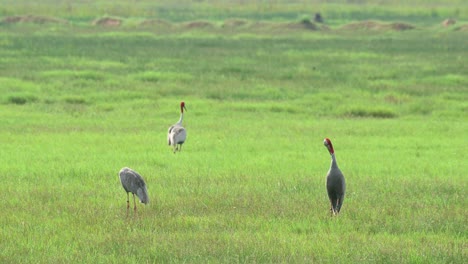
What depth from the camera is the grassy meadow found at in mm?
11346

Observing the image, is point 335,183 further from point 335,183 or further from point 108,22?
point 108,22

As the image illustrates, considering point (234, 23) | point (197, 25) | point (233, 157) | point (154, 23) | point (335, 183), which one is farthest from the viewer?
point (234, 23)

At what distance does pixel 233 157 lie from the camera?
18625 millimetres

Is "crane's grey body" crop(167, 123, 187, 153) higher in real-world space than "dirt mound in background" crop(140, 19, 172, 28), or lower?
higher

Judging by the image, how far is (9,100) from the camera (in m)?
29.2

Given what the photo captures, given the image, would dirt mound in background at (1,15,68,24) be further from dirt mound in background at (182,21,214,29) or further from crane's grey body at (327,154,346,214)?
crane's grey body at (327,154,346,214)

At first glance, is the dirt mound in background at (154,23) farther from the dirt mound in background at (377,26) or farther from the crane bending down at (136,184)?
the crane bending down at (136,184)

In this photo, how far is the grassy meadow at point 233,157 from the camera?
447 inches

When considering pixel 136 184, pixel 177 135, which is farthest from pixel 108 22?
pixel 136 184

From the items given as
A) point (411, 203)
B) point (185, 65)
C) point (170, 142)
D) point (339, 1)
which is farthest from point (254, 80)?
point (339, 1)

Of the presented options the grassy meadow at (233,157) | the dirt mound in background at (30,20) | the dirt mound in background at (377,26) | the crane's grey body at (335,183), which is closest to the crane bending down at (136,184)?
the grassy meadow at (233,157)

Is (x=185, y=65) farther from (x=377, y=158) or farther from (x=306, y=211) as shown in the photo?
(x=306, y=211)

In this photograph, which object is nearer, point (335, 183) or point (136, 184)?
point (335, 183)

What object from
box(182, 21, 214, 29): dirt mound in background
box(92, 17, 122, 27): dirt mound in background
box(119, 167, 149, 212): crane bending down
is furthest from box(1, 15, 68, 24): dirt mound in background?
box(119, 167, 149, 212): crane bending down
